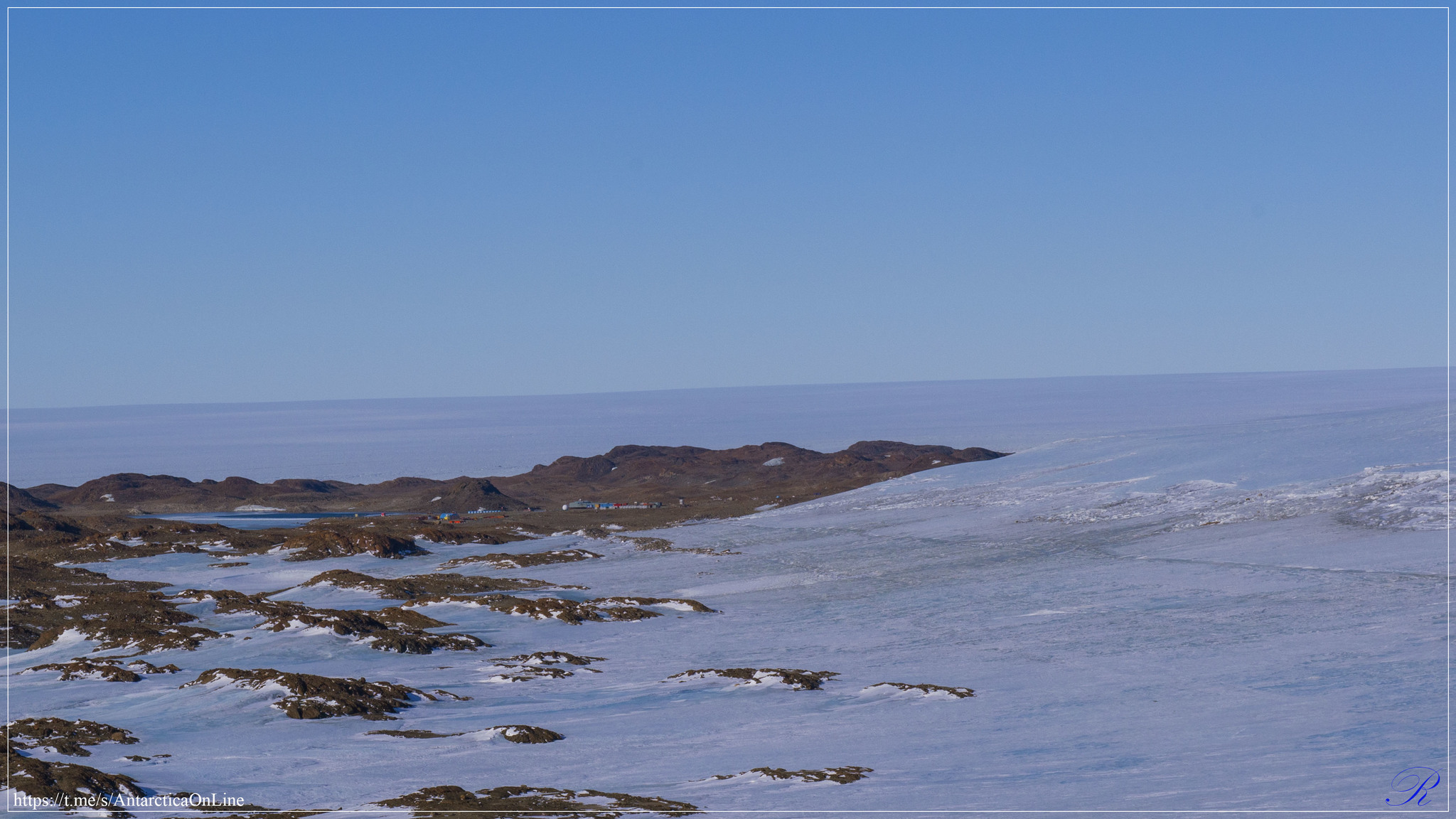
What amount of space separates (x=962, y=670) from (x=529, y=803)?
949cm

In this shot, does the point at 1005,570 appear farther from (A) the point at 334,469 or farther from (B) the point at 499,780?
(A) the point at 334,469

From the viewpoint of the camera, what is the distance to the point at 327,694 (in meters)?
17.3

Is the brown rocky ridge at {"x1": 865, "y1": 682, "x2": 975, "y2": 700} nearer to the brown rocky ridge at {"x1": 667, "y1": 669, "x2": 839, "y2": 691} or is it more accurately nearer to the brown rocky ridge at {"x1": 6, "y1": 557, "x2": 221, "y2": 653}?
the brown rocky ridge at {"x1": 667, "y1": 669, "x2": 839, "y2": 691}

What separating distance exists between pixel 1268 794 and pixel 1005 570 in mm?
18345

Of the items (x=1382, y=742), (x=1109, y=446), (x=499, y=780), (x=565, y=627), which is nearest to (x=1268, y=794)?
(x=1382, y=742)

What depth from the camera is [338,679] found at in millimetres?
18078

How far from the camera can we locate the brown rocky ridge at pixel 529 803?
11.8 m

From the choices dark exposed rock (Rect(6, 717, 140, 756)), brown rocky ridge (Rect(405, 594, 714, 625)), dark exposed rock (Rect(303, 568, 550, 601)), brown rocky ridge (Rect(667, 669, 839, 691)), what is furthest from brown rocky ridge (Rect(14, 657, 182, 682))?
dark exposed rock (Rect(303, 568, 550, 601))

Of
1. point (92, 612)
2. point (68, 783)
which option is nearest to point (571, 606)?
point (92, 612)

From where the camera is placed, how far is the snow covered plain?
1329cm

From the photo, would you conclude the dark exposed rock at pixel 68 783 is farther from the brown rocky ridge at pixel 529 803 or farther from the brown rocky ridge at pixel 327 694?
the brown rocky ridge at pixel 327 694

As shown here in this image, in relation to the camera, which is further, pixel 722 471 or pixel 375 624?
pixel 722 471

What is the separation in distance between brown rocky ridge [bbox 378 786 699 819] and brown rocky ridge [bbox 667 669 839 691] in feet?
20.3
